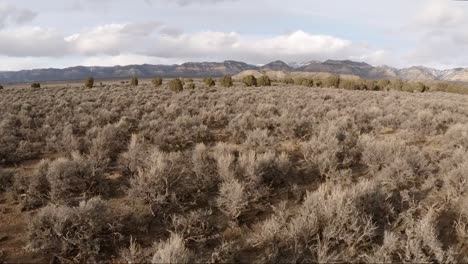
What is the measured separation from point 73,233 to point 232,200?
2.87 metres

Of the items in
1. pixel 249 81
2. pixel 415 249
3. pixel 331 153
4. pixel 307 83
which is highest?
pixel 249 81

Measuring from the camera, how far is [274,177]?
829cm

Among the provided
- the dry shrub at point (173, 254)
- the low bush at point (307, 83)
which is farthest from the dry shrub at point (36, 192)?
the low bush at point (307, 83)

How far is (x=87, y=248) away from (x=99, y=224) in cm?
49

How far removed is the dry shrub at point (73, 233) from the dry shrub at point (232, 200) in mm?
2139

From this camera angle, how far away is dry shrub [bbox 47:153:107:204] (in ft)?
23.5

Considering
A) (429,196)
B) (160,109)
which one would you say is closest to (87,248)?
(429,196)

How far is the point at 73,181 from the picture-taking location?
24.5 ft

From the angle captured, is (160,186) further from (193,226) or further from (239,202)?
(239,202)

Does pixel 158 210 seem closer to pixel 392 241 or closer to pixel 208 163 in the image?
pixel 208 163

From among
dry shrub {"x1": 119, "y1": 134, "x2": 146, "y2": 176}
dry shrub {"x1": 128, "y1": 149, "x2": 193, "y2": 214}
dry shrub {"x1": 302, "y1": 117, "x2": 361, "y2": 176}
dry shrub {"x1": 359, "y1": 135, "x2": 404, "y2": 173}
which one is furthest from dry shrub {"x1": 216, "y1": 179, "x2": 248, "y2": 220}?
dry shrub {"x1": 359, "y1": 135, "x2": 404, "y2": 173}

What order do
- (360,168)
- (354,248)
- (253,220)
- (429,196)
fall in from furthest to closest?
1. (360,168)
2. (429,196)
3. (253,220)
4. (354,248)

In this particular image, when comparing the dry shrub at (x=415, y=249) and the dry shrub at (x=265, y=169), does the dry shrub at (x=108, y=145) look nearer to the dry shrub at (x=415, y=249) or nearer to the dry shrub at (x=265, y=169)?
the dry shrub at (x=265, y=169)

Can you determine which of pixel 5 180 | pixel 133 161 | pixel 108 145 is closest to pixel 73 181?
pixel 133 161
